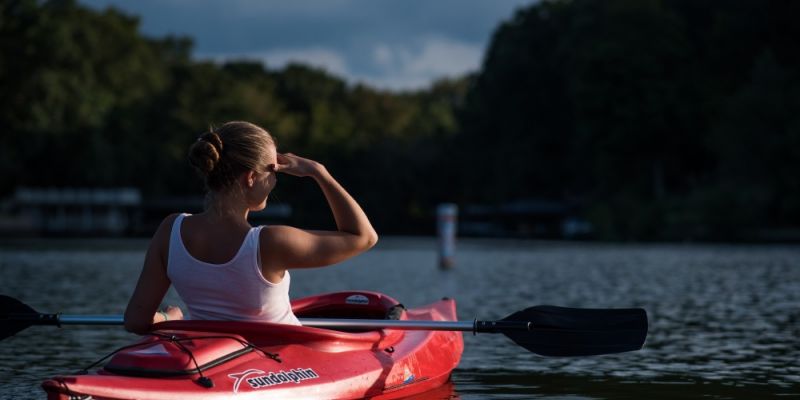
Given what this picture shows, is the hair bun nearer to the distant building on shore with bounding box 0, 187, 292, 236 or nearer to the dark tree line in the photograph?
the dark tree line

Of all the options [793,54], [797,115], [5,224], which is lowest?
[5,224]

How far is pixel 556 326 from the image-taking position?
29.5 ft

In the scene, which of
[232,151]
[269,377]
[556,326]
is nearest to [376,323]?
[556,326]

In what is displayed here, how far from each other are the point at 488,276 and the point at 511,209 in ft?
201

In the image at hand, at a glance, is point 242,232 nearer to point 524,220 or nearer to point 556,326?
point 556,326

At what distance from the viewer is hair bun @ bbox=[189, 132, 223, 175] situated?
6.75m

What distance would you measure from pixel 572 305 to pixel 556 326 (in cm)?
1134

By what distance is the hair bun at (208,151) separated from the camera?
22.2 ft

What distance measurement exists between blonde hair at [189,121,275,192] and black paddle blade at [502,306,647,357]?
2838mm

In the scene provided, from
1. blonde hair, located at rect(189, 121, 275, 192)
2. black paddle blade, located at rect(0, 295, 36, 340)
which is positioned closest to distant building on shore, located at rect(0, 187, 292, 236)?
black paddle blade, located at rect(0, 295, 36, 340)

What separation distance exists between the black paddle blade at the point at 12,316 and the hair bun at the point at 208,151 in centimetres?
305

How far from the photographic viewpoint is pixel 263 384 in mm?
7438

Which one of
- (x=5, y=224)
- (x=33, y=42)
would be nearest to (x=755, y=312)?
(x=33, y=42)

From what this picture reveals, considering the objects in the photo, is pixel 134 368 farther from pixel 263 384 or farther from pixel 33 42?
pixel 33 42
